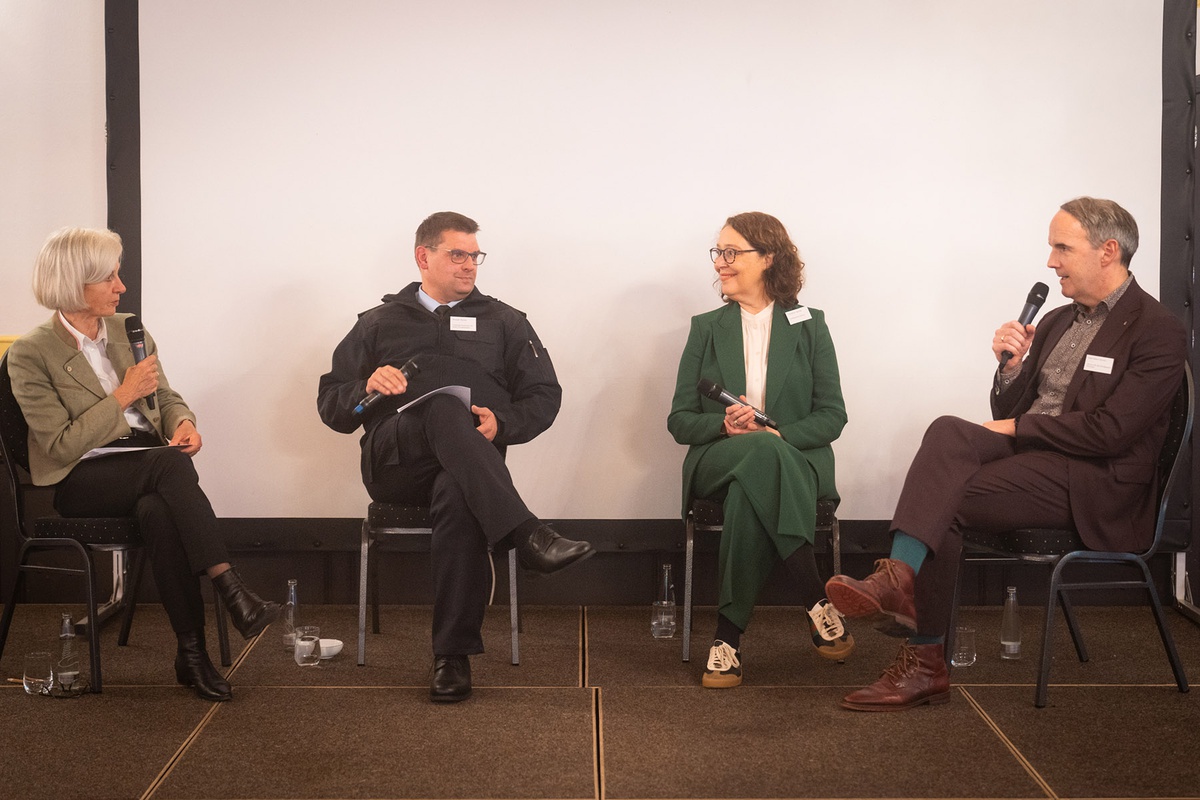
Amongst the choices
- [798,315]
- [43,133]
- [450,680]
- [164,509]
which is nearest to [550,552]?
[450,680]

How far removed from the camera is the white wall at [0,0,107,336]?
3.96 m

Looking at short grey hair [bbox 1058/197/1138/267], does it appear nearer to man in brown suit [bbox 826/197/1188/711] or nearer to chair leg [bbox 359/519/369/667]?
man in brown suit [bbox 826/197/1188/711]

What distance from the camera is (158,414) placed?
130 inches

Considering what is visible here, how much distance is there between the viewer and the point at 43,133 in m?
3.98

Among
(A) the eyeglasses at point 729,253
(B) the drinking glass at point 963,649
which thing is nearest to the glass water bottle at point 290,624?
(A) the eyeglasses at point 729,253

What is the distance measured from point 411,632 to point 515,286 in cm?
129

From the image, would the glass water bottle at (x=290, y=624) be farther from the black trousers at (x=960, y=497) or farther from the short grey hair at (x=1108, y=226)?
the short grey hair at (x=1108, y=226)

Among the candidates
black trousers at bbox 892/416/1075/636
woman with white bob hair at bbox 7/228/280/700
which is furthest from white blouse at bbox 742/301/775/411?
woman with white bob hair at bbox 7/228/280/700

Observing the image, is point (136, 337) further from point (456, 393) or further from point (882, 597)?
point (882, 597)

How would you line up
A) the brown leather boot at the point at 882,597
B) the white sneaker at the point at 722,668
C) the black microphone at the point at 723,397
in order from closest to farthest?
the brown leather boot at the point at 882,597, the white sneaker at the point at 722,668, the black microphone at the point at 723,397

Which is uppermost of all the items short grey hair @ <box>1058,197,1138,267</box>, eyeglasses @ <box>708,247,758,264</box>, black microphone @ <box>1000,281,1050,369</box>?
short grey hair @ <box>1058,197,1138,267</box>

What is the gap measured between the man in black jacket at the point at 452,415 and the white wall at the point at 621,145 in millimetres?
446

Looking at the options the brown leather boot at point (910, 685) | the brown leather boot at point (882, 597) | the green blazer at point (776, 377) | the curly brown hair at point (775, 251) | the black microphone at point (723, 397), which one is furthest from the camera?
the curly brown hair at point (775, 251)

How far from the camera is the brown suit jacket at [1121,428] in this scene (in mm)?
2838
